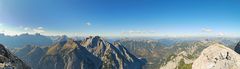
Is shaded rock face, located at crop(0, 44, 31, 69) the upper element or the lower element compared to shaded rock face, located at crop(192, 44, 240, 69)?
upper

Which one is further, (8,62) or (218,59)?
(218,59)

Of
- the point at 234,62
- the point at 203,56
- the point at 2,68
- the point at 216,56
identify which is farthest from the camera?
the point at 203,56

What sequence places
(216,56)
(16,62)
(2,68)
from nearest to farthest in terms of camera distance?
(2,68)
(16,62)
(216,56)

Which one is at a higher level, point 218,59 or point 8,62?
point 8,62

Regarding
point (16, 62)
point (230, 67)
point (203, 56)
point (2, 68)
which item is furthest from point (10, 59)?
point (203, 56)

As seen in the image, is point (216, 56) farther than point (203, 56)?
No

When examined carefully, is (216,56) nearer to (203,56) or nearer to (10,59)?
(203,56)

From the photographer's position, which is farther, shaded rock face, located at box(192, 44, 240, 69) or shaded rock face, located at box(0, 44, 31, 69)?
shaded rock face, located at box(192, 44, 240, 69)

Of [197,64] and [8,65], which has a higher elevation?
[8,65]
